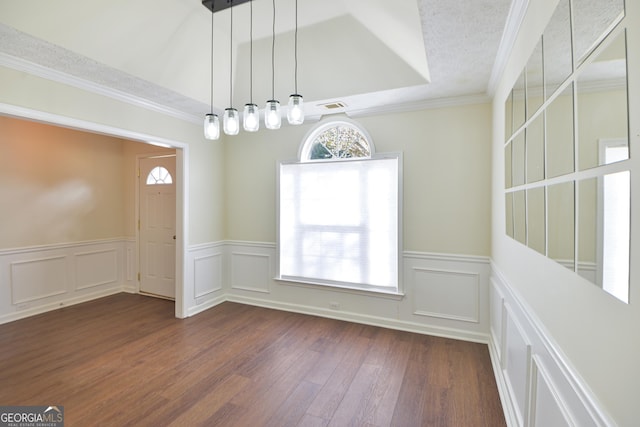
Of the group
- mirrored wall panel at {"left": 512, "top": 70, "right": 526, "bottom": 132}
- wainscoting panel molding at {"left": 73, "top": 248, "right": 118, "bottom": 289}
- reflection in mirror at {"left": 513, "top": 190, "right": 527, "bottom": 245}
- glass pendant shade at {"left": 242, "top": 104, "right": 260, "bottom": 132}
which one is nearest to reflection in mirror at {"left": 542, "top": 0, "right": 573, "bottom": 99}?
mirrored wall panel at {"left": 512, "top": 70, "right": 526, "bottom": 132}

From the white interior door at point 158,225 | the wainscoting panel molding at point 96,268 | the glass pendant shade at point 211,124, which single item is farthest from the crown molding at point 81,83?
the wainscoting panel molding at point 96,268

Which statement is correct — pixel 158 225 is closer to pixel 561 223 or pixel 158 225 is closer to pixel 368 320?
pixel 368 320

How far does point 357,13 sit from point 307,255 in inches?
106

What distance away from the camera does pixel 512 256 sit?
2031 mm

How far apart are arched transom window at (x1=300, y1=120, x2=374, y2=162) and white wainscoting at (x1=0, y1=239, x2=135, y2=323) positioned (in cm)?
349

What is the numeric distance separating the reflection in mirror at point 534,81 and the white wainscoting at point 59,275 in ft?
17.9

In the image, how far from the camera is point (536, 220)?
146cm

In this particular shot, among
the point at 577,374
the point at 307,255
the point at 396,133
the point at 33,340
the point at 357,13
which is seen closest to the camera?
the point at 577,374

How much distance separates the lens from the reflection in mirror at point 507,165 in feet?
6.83

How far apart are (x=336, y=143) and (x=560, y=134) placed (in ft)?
9.32

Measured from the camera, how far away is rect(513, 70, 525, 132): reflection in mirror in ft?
5.69

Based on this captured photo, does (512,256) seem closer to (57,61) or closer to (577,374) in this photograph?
(577,374)

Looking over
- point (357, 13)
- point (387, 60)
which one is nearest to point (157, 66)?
point (357, 13)

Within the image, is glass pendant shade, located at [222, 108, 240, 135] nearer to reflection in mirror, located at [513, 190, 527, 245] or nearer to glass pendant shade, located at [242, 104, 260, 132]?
glass pendant shade, located at [242, 104, 260, 132]
